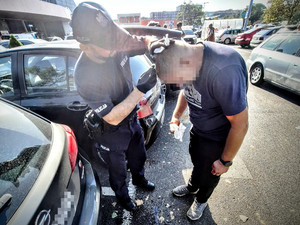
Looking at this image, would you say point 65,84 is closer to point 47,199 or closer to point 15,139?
point 15,139

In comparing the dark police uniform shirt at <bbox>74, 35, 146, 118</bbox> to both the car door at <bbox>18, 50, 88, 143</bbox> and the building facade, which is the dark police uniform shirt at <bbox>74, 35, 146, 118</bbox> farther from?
the building facade

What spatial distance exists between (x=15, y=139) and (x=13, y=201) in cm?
47

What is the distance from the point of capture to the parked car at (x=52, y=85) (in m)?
2.12

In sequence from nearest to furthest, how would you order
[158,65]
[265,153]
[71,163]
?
[158,65] → [71,163] → [265,153]

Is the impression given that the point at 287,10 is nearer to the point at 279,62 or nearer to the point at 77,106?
the point at 279,62

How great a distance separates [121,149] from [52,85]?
1415 millimetres

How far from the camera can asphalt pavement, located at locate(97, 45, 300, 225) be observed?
188cm

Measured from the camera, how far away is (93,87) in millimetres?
1331

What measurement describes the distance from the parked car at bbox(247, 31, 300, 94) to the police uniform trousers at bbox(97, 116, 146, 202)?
4339 millimetres

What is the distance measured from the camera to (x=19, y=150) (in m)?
1.15

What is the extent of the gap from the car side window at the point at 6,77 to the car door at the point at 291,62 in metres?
5.75

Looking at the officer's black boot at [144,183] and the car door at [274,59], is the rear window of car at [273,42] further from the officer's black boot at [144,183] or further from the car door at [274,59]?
the officer's black boot at [144,183]

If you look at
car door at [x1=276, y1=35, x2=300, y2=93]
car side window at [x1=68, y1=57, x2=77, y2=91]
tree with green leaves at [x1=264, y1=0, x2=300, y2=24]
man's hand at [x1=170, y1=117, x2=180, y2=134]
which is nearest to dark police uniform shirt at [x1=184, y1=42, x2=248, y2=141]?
man's hand at [x1=170, y1=117, x2=180, y2=134]

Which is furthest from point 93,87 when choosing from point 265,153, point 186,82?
point 265,153
